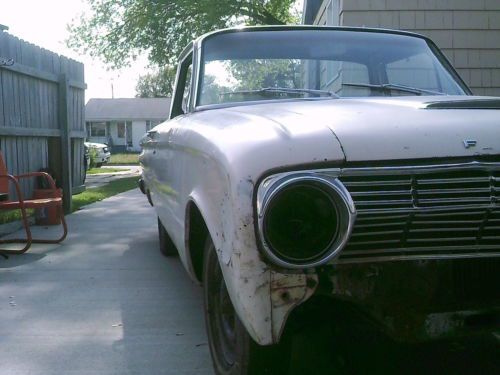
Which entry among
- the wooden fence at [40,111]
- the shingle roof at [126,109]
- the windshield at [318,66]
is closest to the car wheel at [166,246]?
the windshield at [318,66]

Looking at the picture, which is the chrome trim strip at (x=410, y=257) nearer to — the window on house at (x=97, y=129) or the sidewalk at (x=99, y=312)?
the sidewalk at (x=99, y=312)

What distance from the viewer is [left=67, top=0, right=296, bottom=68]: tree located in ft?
57.8

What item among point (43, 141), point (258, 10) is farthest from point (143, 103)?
point (43, 141)

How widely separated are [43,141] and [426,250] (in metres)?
7.05

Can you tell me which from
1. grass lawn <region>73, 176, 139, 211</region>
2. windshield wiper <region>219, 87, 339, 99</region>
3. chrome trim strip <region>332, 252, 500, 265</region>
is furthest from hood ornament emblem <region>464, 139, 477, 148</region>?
grass lawn <region>73, 176, 139, 211</region>

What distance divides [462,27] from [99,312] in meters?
6.50

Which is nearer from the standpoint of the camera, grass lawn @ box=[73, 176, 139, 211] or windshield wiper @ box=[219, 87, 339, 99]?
windshield wiper @ box=[219, 87, 339, 99]

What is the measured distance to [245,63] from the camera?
371 centimetres

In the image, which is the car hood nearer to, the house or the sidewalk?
the sidewalk

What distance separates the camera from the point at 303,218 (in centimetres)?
206

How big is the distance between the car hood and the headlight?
147 mm

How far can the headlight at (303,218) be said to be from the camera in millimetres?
1998

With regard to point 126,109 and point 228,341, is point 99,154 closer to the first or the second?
point 228,341

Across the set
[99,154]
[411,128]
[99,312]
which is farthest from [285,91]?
[99,154]
